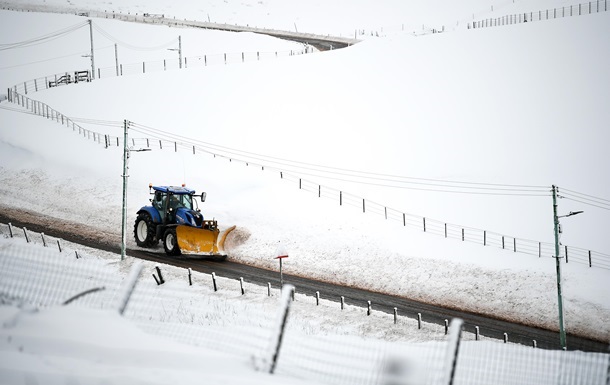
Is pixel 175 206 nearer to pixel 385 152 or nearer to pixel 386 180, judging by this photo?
pixel 386 180

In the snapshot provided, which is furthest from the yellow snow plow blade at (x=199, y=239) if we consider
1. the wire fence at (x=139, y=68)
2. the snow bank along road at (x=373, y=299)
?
the wire fence at (x=139, y=68)

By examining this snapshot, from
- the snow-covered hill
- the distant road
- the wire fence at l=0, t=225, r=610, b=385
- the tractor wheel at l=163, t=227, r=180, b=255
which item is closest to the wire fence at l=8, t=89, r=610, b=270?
the snow-covered hill

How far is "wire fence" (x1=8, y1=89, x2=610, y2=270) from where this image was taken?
32219 mm

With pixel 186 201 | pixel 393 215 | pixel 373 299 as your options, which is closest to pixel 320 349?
pixel 373 299

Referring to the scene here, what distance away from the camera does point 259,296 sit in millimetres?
23078

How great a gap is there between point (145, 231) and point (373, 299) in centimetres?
1305

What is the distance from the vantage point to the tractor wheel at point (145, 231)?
28.5m

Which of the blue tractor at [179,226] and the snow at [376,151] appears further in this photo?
the snow at [376,151]

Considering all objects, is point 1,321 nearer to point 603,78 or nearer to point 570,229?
point 570,229

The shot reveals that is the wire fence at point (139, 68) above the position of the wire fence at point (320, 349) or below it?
above

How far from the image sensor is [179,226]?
26.5 m

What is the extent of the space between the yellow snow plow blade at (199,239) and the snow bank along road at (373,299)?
0.65 metres

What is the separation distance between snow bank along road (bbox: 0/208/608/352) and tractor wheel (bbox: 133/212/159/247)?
1.91ft

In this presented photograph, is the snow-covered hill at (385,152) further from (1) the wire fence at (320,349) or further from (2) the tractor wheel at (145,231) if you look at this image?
(1) the wire fence at (320,349)
